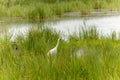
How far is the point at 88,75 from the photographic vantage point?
14.9 feet

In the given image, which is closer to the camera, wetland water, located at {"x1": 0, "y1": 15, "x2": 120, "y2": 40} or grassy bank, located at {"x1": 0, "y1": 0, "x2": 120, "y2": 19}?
wetland water, located at {"x1": 0, "y1": 15, "x2": 120, "y2": 40}

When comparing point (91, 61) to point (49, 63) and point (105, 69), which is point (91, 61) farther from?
point (49, 63)

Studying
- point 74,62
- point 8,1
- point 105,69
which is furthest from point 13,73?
point 8,1

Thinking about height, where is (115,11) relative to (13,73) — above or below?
below

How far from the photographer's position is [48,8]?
60.3 ft

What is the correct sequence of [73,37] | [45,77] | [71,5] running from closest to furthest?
1. [45,77]
2. [73,37]
3. [71,5]

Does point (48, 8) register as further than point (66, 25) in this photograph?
Yes

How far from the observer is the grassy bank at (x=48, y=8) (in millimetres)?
17614

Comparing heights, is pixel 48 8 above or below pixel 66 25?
above

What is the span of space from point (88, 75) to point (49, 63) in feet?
1.89

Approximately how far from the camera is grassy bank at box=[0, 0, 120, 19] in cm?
1761

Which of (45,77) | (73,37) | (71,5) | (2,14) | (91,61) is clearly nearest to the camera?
(45,77)

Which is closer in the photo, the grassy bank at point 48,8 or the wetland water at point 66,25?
the wetland water at point 66,25

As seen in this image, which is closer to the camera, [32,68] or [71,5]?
[32,68]
